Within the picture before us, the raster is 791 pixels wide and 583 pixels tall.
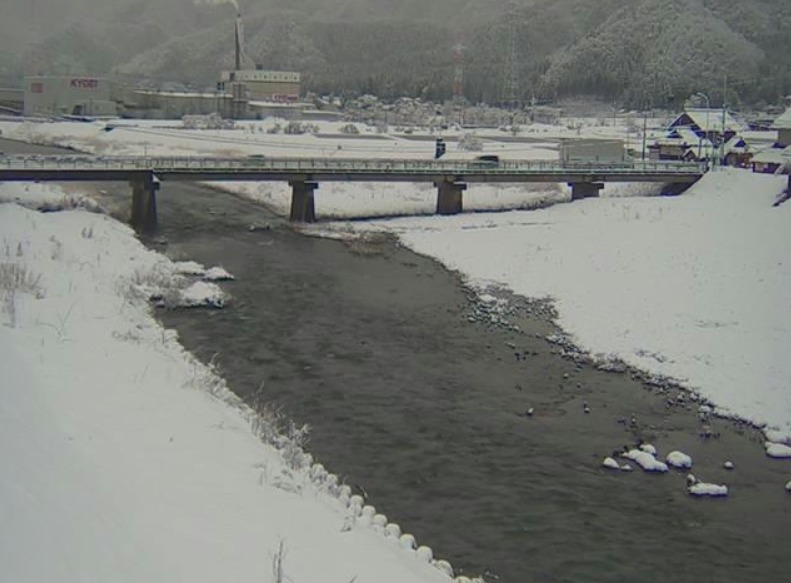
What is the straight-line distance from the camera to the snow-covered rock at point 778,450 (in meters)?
19.3

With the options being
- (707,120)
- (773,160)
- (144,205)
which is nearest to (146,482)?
(144,205)

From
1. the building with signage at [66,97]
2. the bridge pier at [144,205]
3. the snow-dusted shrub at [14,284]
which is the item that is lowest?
the snow-dusted shrub at [14,284]

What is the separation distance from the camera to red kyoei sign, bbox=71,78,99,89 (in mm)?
138000

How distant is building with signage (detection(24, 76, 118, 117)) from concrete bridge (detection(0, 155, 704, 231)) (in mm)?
88630

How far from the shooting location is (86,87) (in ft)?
454

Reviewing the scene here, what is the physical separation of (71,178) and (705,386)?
126ft

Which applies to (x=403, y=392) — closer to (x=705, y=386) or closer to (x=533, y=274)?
(x=705, y=386)

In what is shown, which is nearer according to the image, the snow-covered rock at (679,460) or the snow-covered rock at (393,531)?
the snow-covered rock at (393,531)

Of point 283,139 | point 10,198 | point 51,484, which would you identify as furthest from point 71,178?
point 283,139

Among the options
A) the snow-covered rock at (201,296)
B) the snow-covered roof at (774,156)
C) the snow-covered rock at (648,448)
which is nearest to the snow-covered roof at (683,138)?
the snow-covered roof at (774,156)

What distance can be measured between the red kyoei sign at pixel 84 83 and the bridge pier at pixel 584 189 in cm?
10325

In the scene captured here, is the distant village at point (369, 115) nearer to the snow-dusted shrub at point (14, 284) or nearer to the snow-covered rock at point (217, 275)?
the snow-covered rock at point (217, 275)

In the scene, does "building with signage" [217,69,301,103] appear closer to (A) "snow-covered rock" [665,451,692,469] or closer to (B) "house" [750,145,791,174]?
(B) "house" [750,145,791,174]

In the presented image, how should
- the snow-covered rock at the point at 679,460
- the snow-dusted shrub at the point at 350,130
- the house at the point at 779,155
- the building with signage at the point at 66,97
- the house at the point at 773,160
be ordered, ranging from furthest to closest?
the building with signage at the point at 66,97
the snow-dusted shrub at the point at 350,130
the house at the point at 779,155
the house at the point at 773,160
the snow-covered rock at the point at 679,460
